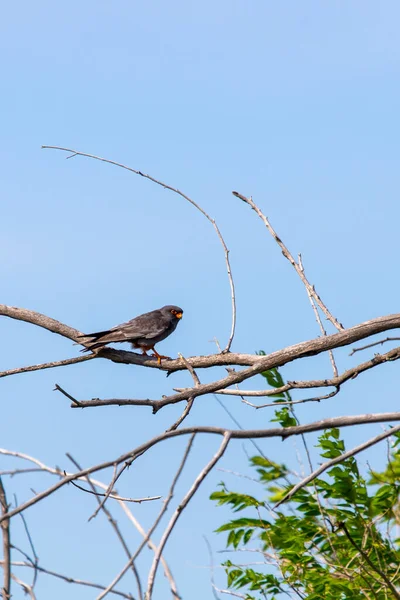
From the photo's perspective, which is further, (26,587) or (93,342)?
(93,342)

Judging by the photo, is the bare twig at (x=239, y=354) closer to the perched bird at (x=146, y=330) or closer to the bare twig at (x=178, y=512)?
the perched bird at (x=146, y=330)

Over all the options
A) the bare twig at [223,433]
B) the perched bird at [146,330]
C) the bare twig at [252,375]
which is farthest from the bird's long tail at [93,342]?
the bare twig at [223,433]

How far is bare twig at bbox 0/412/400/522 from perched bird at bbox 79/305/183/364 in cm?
347

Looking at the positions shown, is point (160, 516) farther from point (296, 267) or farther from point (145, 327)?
point (145, 327)

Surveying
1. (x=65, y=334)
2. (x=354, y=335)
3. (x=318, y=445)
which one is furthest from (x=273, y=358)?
(x=65, y=334)

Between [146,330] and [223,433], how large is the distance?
16.9 feet

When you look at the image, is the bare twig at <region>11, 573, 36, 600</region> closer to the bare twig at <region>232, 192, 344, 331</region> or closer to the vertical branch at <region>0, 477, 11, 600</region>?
the vertical branch at <region>0, 477, 11, 600</region>

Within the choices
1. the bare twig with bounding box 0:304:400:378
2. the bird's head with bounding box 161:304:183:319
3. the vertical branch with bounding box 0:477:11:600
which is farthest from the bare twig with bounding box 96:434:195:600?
the bird's head with bounding box 161:304:183:319

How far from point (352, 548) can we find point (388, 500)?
1.70 ft

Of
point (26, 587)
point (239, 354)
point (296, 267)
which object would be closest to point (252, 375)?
point (239, 354)

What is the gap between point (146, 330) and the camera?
9.04 meters

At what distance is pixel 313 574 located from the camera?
7.19m

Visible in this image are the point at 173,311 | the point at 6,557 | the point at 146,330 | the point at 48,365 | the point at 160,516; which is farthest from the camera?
the point at 173,311

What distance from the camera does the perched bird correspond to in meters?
7.87
